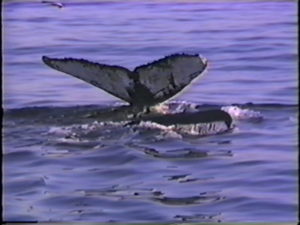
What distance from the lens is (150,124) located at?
11.0ft

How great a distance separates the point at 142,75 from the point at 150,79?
0.06 m

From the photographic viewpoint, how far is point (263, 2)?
3.10m

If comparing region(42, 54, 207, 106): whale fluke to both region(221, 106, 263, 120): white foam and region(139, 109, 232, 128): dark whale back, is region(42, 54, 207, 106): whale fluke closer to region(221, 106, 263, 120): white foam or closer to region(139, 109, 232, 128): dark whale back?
region(139, 109, 232, 128): dark whale back

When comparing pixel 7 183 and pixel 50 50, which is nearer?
pixel 7 183

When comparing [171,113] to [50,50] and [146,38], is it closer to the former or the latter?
[146,38]

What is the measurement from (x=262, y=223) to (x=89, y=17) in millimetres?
1010

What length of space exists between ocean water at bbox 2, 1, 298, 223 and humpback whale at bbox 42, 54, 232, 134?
3 cm

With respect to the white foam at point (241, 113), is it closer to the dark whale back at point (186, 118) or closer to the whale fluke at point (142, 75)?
the dark whale back at point (186, 118)

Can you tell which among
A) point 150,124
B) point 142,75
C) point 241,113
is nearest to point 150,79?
point 142,75

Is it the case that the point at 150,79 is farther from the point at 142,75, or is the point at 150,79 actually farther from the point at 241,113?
the point at 241,113

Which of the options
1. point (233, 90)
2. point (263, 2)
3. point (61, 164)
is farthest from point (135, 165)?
point (263, 2)

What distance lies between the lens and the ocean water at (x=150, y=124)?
9.69ft

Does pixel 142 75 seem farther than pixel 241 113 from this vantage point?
Yes

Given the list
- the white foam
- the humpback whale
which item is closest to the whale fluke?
the humpback whale
